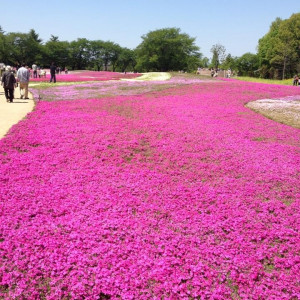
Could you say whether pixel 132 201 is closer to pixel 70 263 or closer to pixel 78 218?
pixel 78 218

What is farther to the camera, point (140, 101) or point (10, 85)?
point (140, 101)

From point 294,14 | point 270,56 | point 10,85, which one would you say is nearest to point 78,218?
point 10,85

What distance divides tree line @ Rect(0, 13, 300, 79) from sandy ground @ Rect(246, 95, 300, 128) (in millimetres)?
60008

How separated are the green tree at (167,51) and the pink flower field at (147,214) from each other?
87.0 metres

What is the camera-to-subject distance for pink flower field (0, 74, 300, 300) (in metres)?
4.59

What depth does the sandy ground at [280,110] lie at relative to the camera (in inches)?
702

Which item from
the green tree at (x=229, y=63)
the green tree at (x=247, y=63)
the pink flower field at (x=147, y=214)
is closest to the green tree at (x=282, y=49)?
the green tree at (x=229, y=63)

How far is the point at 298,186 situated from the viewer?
27.4ft

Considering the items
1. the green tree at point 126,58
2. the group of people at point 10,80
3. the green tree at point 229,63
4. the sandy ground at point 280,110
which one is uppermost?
the green tree at point 126,58

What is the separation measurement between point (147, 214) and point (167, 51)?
9621cm

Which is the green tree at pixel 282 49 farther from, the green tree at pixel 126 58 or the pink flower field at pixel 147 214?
the pink flower field at pixel 147 214

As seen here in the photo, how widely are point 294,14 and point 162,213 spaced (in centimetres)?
10115

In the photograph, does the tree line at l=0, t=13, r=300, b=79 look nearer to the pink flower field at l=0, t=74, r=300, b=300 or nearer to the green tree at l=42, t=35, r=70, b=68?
the green tree at l=42, t=35, r=70, b=68

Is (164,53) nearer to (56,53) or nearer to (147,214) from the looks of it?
(56,53)
